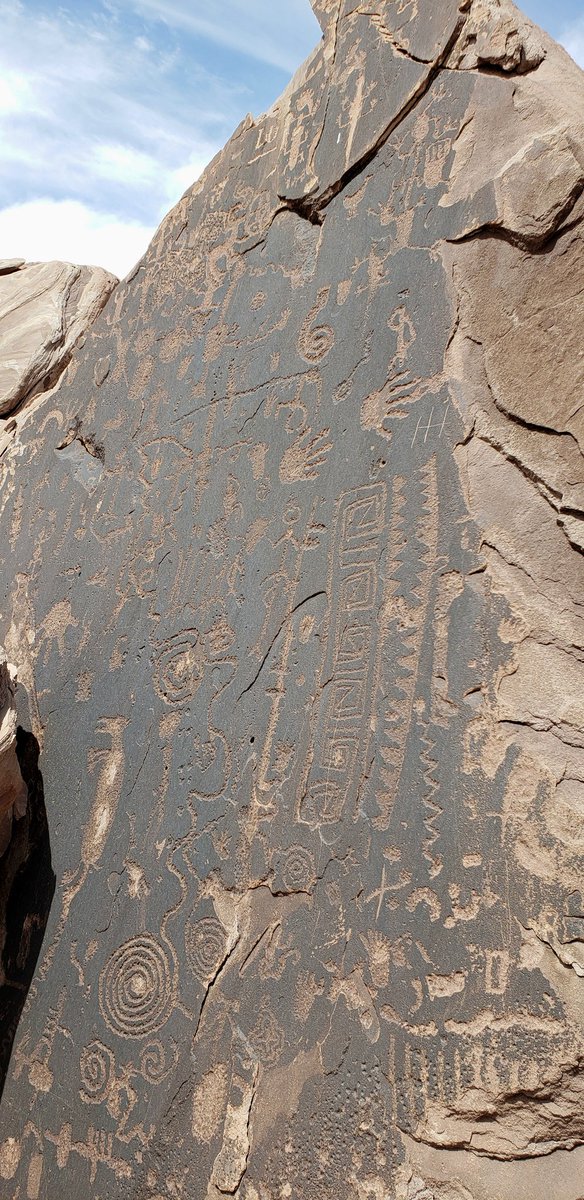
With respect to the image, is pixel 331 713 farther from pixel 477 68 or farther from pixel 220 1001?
pixel 477 68

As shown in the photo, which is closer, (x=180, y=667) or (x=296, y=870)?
(x=296, y=870)

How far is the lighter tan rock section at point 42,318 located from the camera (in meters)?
3.01

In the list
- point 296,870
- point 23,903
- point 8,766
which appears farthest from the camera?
point 23,903

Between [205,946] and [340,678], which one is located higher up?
[340,678]

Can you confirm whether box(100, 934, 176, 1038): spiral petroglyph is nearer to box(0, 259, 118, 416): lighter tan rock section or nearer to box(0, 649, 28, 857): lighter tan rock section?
box(0, 649, 28, 857): lighter tan rock section

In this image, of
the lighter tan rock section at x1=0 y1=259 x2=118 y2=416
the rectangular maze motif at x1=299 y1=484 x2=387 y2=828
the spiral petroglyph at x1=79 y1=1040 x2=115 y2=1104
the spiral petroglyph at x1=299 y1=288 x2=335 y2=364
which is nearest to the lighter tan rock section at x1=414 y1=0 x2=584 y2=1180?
the rectangular maze motif at x1=299 y1=484 x2=387 y2=828

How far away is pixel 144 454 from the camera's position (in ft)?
8.21

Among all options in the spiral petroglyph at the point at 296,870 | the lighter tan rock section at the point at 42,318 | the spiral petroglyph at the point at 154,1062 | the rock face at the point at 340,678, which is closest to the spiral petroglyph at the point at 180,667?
the rock face at the point at 340,678

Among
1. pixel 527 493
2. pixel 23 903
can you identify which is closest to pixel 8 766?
pixel 23 903

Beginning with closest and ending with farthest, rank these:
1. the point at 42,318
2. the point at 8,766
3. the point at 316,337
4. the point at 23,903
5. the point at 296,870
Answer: the point at 296,870 → the point at 8,766 → the point at 23,903 → the point at 316,337 → the point at 42,318

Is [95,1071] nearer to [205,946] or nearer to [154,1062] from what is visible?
[154,1062]

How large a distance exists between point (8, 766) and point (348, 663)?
730 mm

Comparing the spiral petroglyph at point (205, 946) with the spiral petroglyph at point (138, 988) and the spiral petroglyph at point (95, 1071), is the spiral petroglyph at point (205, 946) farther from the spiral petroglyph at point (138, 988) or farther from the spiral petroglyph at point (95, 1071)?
the spiral petroglyph at point (95, 1071)

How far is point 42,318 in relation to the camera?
311 cm
